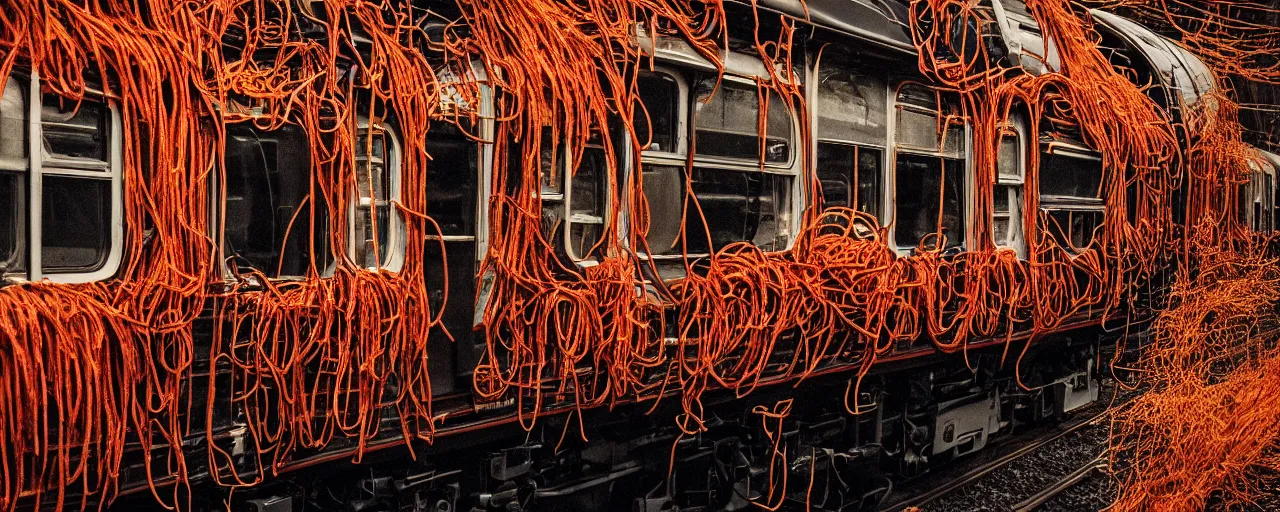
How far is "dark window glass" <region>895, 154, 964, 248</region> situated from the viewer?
452 cm

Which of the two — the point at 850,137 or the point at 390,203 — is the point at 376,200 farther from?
the point at 850,137

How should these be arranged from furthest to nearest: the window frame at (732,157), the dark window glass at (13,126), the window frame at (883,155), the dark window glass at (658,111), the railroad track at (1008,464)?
the railroad track at (1008,464), the window frame at (883,155), the window frame at (732,157), the dark window glass at (658,111), the dark window glass at (13,126)

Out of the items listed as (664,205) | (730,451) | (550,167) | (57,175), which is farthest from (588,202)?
(57,175)

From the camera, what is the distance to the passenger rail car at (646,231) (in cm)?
239

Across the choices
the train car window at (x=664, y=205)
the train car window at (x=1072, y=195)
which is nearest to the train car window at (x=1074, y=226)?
the train car window at (x=1072, y=195)

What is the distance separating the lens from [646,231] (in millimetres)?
3342

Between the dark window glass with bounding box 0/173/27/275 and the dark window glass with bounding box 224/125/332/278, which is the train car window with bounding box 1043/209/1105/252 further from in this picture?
the dark window glass with bounding box 0/173/27/275

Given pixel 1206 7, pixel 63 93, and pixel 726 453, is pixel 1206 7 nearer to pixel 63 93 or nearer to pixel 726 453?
pixel 726 453

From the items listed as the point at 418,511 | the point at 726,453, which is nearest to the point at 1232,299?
the point at 726,453

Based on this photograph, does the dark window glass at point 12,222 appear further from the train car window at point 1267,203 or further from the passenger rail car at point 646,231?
the train car window at point 1267,203

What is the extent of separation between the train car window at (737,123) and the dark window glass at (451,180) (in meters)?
0.97

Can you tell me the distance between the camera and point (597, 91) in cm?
312

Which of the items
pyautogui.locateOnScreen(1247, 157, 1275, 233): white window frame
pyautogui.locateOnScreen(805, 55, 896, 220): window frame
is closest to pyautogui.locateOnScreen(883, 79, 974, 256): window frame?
pyautogui.locateOnScreen(805, 55, 896, 220): window frame

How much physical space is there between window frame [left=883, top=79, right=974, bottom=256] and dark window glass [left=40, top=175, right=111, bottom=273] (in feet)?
10.6
